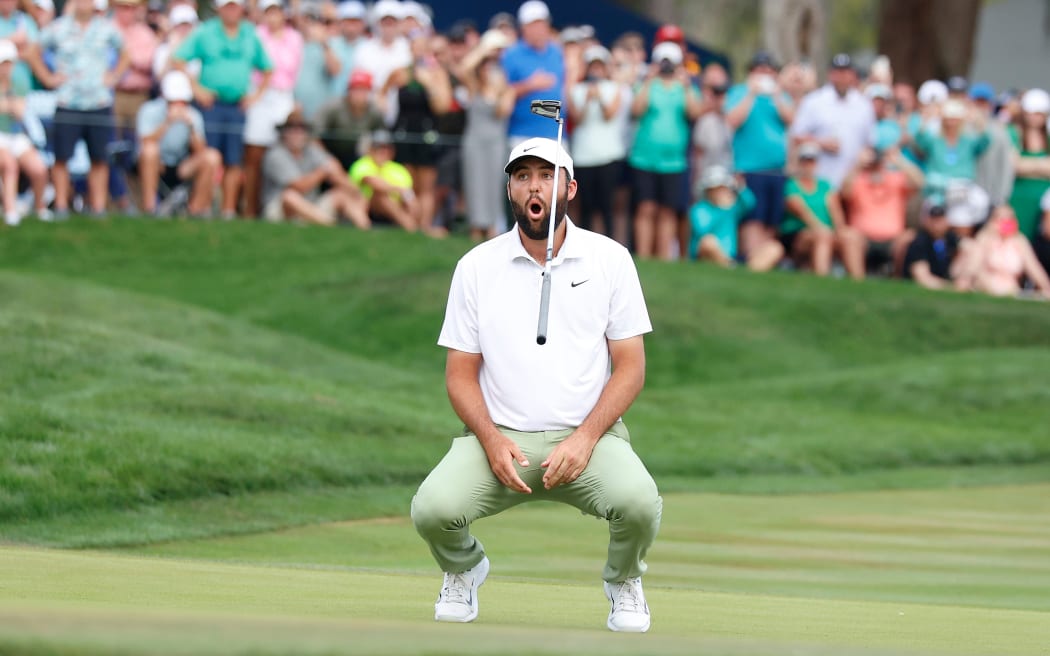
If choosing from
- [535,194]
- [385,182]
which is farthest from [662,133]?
[535,194]

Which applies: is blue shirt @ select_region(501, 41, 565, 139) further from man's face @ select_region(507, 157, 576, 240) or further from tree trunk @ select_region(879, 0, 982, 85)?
man's face @ select_region(507, 157, 576, 240)

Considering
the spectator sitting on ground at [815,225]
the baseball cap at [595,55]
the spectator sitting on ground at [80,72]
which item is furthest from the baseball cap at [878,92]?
the spectator sitting on ground at [80,72]

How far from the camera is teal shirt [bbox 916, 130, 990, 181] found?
2183 centimetres

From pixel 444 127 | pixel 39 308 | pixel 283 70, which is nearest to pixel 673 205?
pixel 444 127

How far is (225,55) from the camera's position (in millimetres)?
19672

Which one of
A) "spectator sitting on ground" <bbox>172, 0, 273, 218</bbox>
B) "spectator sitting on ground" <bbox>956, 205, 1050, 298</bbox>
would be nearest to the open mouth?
"spectator sitting on ground" <bbox>172, 0, 273, 218</bbox>

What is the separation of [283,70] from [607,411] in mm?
14759

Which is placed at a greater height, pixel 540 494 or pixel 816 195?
pixel 540 494

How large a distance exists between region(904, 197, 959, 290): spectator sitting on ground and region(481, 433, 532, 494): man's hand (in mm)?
16147

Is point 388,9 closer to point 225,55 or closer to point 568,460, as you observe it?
point 225,55

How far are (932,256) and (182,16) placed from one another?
9.22m

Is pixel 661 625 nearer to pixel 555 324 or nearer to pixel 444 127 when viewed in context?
pixel 555 324

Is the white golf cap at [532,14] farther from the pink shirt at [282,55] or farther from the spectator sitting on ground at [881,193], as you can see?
the spectator sitting on ground at [881,193]

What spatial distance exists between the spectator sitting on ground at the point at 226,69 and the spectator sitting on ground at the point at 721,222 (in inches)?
201
